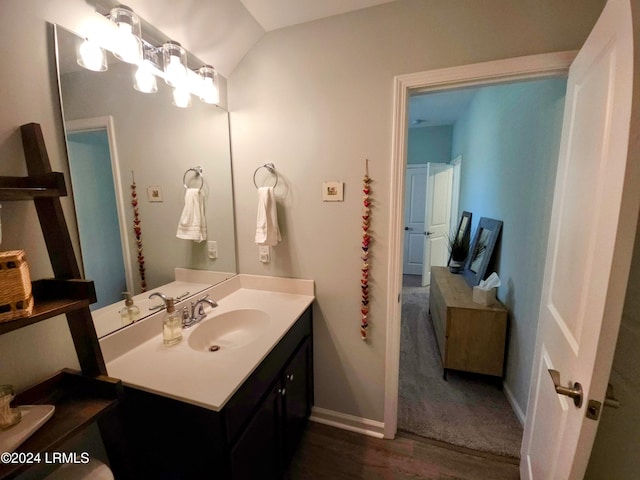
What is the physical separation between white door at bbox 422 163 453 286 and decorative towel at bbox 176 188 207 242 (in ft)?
11.3

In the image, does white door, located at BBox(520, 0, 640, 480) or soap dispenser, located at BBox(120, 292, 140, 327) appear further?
soap dispenser, located at BBox(120, 292, 140, 327)

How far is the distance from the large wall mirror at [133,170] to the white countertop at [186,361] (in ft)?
0.61

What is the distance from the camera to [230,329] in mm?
1438

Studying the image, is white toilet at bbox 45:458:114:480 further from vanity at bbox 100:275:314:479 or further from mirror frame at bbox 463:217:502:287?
mirror frame at bbox 463:217:502:287

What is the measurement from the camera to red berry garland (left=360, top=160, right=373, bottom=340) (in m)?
1.42

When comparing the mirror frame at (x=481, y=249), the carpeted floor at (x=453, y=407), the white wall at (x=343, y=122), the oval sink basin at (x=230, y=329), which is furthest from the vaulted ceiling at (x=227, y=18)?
the carpeted floor at (x=453, y=407)

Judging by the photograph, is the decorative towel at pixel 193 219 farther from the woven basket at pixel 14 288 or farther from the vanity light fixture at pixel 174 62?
the woven basket at pixel 14 288

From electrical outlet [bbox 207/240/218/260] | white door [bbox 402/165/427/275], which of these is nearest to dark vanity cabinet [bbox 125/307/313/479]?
electrical outlet [bbox 207/240/218/260]

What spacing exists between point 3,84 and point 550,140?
2.26m

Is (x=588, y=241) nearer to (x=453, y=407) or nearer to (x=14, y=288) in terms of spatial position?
(x=14, y=288)

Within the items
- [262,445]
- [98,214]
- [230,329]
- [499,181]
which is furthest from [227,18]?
[499,181]

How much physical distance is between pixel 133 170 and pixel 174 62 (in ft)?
1.70

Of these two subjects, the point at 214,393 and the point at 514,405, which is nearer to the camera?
the point at 214,393

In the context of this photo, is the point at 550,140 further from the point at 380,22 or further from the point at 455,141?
the point at 455,141
